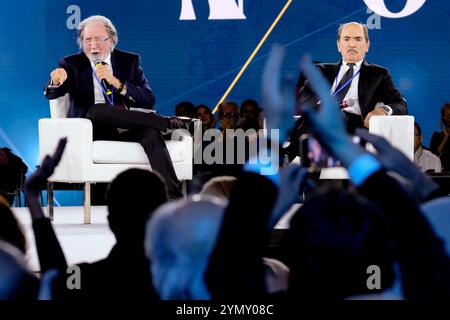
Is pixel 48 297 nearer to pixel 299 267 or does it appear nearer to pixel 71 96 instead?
pixel 299 267

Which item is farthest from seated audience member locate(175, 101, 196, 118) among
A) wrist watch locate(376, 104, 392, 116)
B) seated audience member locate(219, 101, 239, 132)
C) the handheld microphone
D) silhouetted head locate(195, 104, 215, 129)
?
wrist watch locate(376, 104, 392, 116)

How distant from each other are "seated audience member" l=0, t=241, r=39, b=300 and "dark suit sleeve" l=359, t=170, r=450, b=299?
0.55 m

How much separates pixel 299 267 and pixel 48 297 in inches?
17.1

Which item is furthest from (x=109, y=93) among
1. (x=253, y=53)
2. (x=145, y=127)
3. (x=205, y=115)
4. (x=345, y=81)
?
(x=253, y=53)

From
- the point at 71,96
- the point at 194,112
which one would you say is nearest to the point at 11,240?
the point at 71,96

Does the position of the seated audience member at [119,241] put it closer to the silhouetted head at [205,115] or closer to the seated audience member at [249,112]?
the seated audience member at [249,112]

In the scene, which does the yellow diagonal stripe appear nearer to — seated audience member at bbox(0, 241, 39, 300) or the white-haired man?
the white-haired man

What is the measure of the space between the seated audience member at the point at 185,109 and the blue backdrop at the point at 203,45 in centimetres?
52

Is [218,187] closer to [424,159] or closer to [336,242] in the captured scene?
[336,242]

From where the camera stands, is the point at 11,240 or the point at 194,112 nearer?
the point at 11,240

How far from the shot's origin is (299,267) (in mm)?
1319

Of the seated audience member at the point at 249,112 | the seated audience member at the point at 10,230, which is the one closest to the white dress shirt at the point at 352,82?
the seated audience member at the point at 249,112

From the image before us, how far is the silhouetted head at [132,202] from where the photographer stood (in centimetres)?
158

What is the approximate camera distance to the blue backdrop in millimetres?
7582
